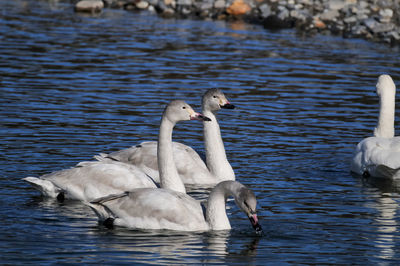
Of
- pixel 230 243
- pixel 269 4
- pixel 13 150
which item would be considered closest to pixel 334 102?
pixel 13 150

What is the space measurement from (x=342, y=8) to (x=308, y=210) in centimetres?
2358

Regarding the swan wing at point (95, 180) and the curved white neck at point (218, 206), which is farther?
the swan wing at point (95, 180)

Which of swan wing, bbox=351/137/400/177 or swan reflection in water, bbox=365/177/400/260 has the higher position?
swan wing, bbox=351/137/400/177

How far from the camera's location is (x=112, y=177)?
12.6 m

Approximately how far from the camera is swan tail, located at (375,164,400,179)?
14250 mm

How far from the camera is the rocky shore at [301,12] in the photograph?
3266cm

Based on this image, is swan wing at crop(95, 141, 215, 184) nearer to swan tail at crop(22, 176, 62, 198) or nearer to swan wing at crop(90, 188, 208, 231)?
swan tail at crop(22, 176, 62, 198)

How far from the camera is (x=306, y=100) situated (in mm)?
20891

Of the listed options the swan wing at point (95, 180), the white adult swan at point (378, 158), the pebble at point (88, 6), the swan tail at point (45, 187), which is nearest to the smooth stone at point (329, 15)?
the pebble at point (88, 6)

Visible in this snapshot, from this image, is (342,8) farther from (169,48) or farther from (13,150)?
(13,150)

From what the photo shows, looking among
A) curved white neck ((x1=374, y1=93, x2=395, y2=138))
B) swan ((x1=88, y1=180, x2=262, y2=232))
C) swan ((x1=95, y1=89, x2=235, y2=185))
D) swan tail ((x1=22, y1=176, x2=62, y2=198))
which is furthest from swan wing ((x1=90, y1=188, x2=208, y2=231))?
curved white neck ((x1=374, y1=93, x2=395, y2=138))

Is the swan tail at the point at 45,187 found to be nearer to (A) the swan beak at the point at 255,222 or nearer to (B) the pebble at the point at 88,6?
(A) the swan beak at the point at 255,222

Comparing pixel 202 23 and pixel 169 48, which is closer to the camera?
pixel 169 48

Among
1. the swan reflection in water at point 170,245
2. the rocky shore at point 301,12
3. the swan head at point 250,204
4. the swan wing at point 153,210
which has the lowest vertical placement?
the swan reflection in water at point 170,245
